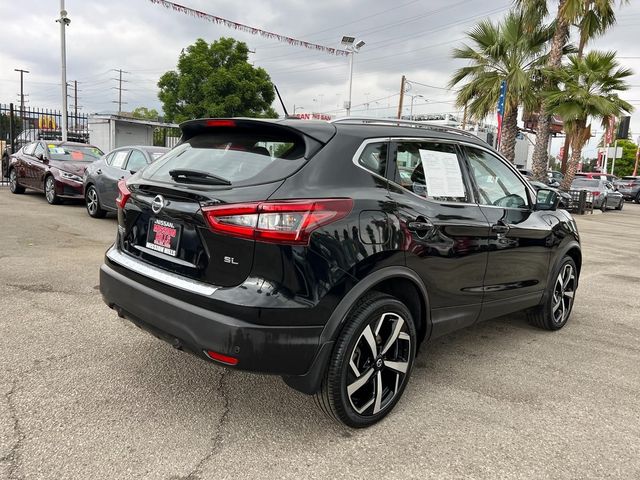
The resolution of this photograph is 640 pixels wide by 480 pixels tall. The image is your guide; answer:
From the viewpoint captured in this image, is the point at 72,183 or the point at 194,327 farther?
the point at 72,183

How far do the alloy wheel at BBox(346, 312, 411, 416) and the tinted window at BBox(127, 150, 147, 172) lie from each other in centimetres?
755

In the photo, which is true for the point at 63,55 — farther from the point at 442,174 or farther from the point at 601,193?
the point at 601,193

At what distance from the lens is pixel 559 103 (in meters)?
18.1

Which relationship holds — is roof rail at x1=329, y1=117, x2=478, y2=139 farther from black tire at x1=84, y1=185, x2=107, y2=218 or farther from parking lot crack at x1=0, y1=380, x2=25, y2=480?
black tire at x1=84, y1=185, x2=107, y2=218

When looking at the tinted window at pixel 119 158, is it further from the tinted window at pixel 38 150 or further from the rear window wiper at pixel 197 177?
the rear window wiper at pixel 197 177

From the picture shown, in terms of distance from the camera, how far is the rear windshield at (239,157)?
2.67 metres

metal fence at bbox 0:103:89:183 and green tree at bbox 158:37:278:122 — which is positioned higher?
green tree at bbox 158:37:278:122

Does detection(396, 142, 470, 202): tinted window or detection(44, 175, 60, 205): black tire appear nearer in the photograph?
detection(396, 142, 470, 202): tinted window

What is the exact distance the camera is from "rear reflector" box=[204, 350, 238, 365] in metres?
2.45

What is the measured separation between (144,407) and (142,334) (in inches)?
46.8

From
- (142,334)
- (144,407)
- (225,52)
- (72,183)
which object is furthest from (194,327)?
(225,52)

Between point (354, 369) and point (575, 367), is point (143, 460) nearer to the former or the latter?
point (354, 369)

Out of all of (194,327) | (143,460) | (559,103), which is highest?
(559,103)

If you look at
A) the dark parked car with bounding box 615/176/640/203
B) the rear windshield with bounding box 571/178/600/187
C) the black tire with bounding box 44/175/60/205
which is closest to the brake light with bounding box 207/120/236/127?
the black tire with bounding box 44/175/60/205
